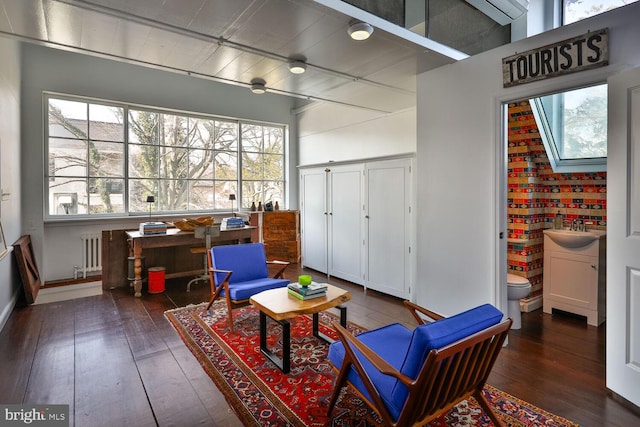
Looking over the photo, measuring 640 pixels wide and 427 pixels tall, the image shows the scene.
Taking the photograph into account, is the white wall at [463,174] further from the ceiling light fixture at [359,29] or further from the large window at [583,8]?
the large window at [583,8]

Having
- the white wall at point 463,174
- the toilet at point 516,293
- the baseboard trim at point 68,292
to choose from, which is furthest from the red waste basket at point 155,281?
the toilet at point 516,293

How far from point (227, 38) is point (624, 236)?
3.32m

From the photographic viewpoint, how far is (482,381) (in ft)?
6.47

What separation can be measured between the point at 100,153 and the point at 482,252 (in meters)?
5.53

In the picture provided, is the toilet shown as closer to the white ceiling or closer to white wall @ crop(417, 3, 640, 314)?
white wall @ crop(417, 3, 640, 314)

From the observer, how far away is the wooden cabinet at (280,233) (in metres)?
6.54

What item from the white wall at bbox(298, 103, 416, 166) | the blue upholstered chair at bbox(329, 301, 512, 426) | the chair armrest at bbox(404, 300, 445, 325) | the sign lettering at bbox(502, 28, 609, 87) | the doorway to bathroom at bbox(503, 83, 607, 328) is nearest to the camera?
the blue upholstered chair at bbox(329, 301, 512, 426)

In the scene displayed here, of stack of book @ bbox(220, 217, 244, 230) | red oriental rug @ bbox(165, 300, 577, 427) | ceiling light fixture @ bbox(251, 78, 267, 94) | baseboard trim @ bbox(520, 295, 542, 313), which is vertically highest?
ceiling light fixture @ bbox(251, 78, 267, 94)

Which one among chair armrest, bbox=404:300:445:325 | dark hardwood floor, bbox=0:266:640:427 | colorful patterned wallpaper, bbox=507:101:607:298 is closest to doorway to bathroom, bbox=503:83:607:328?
colorful patterned wallpaper, bbox=507:101:607:298

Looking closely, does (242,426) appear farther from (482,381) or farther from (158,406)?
(482,381)

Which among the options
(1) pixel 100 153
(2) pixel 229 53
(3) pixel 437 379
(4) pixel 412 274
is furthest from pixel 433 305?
(1) pixel 100 153

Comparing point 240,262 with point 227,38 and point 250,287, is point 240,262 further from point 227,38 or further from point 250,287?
point 227,38

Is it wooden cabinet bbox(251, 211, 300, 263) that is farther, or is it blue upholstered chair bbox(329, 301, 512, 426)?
wooden cabinet bbox(251, 211, 300, 263)

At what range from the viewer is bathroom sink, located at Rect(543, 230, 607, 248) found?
3610mm
